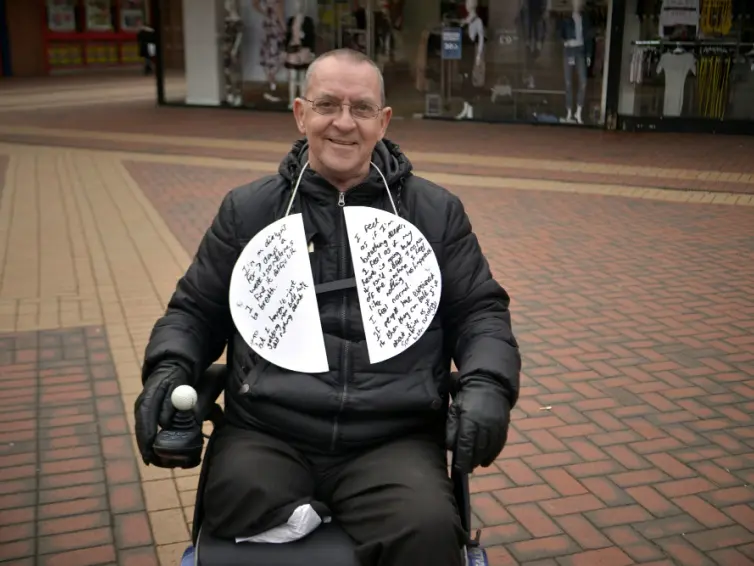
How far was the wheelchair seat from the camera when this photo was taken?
1996 millimetres

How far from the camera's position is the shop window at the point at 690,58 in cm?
1356

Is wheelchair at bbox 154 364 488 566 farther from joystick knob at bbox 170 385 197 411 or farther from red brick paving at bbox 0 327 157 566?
red brick paving at bbox 0 327 157 566

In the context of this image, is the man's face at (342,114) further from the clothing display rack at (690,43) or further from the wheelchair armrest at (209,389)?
the clothing display rack at (690,43)

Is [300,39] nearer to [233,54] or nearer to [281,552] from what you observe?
[233,54]

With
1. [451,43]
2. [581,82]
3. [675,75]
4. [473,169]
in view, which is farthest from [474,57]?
[473,169]

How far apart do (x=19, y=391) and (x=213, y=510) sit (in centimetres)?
262

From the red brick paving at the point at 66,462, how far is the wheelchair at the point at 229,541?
36.4 inches

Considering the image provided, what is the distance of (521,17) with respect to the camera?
14914 millimetres

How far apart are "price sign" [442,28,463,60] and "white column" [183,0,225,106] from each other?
4475mm

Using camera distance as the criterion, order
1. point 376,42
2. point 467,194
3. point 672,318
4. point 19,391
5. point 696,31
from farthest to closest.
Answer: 1. point 376,42
2. point 696,31
3. point 467,194
4. point 672,318
5. point 19,391

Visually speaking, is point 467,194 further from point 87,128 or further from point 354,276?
point 87,128

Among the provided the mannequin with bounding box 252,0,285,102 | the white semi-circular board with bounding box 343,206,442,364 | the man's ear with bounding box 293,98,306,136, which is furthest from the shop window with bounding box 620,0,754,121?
the white semi-circular board with bounding box 343,206,442,364

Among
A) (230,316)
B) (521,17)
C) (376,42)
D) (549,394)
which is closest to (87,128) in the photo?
(376,42)

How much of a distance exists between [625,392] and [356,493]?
8.38 ft
